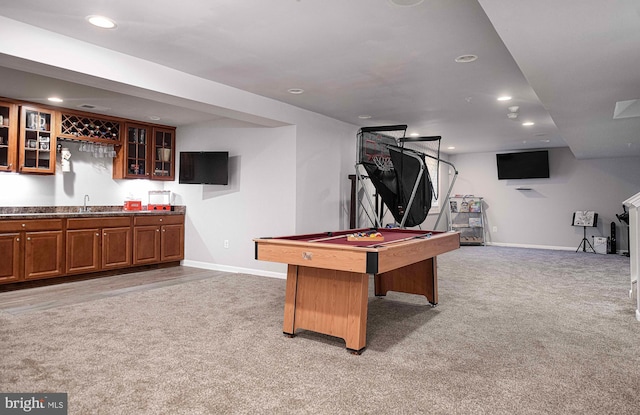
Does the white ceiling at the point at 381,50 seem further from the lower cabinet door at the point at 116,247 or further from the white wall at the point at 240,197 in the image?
the lower cabinet door at the point at 116,247

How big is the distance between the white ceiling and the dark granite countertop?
1.36 m

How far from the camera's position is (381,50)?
3.19 meters

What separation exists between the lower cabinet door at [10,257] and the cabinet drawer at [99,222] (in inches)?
22.5

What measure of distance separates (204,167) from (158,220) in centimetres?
105

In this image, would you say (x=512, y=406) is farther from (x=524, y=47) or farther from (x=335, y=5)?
(x=335, y=5)

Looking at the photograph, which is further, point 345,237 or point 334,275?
point 345,237

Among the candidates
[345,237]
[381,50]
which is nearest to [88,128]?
[345,237]

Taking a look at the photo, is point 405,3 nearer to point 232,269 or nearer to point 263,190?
point 263,190

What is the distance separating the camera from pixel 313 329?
9.51 ft

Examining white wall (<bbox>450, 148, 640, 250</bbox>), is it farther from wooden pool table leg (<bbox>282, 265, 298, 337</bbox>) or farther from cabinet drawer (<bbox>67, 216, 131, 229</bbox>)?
wooden pool table leg (<bbox>282, 265, 298, 337</bbox>)

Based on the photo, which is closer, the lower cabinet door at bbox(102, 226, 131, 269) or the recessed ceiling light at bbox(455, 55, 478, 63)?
the recessed ceiling light at bbox(455, 55, 478, 63)

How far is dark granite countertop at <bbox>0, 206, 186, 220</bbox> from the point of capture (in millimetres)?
4648

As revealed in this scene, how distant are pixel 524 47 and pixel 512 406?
2020mm

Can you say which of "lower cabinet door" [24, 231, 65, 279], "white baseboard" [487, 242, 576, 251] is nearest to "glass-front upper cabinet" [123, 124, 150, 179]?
"lower cabinet door" [24, 231, 65, 279]
